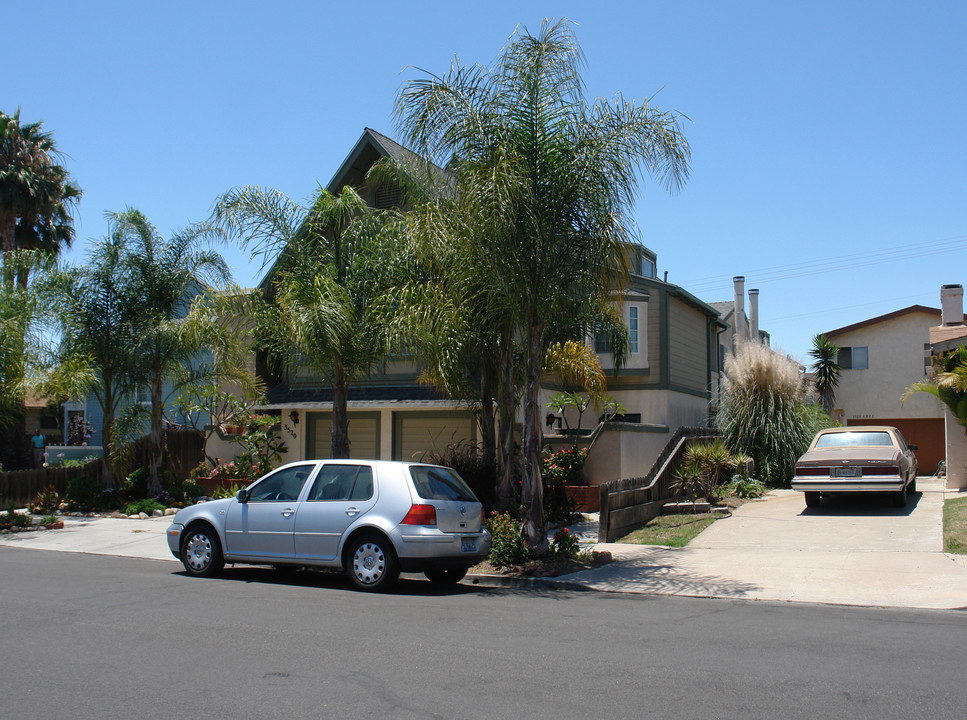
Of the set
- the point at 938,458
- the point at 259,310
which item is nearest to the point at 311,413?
the point at 259,310

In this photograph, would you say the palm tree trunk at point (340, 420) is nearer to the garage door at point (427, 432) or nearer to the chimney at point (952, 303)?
the garage door at point (427, 432)

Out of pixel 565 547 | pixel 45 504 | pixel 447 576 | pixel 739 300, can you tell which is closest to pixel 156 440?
pixel 45 504

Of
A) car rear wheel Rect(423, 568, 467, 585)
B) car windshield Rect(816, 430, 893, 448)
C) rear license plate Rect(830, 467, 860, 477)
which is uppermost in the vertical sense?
car windshield Rect(816, 430, 893, 448)

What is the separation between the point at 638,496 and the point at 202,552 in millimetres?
7371

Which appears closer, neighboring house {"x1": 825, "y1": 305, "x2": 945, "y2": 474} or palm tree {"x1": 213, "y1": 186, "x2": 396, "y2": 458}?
palm tree {"x1": 213, "y1": 186, "x2": 396, "y2": 458}

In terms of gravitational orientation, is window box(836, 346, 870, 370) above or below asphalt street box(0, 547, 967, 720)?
above

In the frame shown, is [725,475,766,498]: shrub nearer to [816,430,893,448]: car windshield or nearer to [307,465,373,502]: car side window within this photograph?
[816,430,893,448]: car windshield

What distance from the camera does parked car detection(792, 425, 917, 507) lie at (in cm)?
1507

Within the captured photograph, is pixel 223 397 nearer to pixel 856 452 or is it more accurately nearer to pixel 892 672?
pixel 856 452

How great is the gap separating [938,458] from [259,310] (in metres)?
26.0

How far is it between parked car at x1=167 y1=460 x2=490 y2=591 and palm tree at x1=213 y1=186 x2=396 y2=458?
3.44 m

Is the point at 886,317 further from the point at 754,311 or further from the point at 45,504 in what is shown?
the point at 45,504

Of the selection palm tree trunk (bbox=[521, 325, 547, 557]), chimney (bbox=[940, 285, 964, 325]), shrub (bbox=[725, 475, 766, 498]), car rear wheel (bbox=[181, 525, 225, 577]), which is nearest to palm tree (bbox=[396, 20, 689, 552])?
palm tree trunk (bbox=[521, 325, 547, 557])

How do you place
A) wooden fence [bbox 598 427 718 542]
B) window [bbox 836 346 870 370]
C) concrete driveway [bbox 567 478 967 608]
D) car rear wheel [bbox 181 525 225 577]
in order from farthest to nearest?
window [bbox 836 346 870 370], wooden fence [bbox 598 427 718 542], car rear wheel [bbox 181 525 225 577], concrete driveway [bbox 567 478 967 608]
